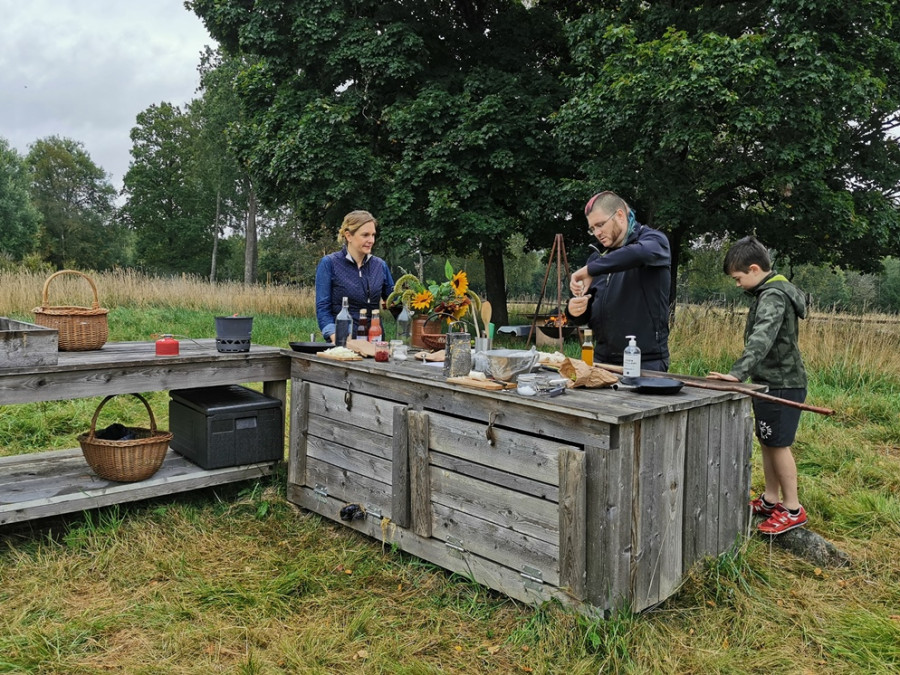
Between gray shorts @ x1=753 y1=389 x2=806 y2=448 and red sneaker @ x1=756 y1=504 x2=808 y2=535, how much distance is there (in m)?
0.40

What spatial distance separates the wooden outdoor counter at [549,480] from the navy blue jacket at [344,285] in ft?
2.38

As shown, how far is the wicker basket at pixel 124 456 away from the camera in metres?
3.66

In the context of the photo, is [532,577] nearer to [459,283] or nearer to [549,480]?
[549,480]

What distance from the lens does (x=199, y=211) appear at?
40.1 meters

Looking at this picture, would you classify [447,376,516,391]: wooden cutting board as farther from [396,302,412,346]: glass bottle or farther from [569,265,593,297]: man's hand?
[396,302,412,346]: glass bottle

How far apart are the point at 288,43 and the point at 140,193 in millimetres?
31210

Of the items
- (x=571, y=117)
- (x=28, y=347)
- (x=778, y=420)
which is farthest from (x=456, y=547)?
Result: (x=571, y=117)

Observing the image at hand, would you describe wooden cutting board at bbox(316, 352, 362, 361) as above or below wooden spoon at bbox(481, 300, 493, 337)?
below

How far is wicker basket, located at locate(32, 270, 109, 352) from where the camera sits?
3570 millimetres

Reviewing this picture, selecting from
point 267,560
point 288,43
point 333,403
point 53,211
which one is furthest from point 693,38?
point 53,211

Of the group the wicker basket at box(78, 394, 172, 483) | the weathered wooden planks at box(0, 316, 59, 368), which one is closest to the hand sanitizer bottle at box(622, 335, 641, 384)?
the wicker basket at box(78, 394, 172, 483)

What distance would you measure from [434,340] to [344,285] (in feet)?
2.57

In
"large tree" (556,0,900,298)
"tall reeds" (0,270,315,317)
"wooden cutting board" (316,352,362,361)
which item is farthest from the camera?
"tall reeds" (0,270,315,317)

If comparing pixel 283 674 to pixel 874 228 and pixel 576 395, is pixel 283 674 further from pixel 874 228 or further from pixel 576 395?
pixel 874 228
